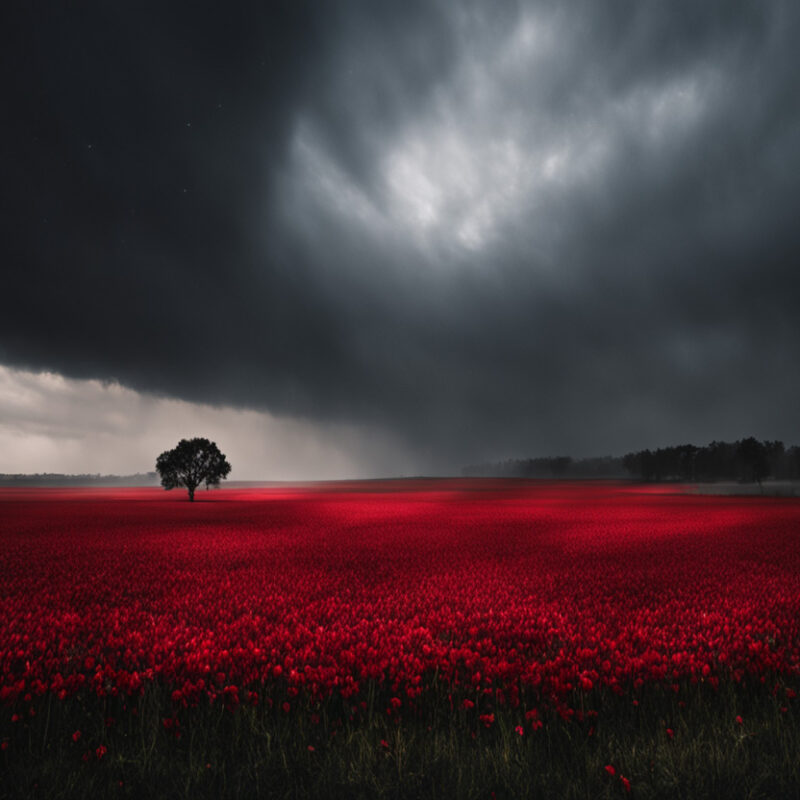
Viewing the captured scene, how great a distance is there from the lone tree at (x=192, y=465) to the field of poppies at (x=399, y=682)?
46889 mm

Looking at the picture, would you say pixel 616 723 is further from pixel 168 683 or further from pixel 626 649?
pixel 168 683

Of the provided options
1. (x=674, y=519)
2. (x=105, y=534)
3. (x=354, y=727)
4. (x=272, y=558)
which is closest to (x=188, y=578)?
(x=272, y=558)

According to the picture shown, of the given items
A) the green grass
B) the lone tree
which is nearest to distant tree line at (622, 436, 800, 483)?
the lone tree

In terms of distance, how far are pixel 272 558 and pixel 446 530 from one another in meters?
10.3

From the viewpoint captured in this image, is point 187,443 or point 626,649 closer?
point 626,649

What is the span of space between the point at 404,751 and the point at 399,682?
4.85 feet

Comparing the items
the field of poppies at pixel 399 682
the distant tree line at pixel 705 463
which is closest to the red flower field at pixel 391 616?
the field of poppies at pixel 399 682

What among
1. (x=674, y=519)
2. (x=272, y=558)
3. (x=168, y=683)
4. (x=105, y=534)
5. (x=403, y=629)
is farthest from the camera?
(x=674, y=519)

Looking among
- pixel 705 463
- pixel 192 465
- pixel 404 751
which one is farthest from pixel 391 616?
pixel 705 463

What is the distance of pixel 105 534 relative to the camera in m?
20.0

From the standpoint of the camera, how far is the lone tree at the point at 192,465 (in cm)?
5512

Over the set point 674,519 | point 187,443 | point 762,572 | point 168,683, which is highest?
point 187,443

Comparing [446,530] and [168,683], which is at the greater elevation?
[168,683]

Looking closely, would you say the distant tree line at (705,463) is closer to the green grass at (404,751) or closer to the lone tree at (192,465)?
the lone tree at (192,465)
